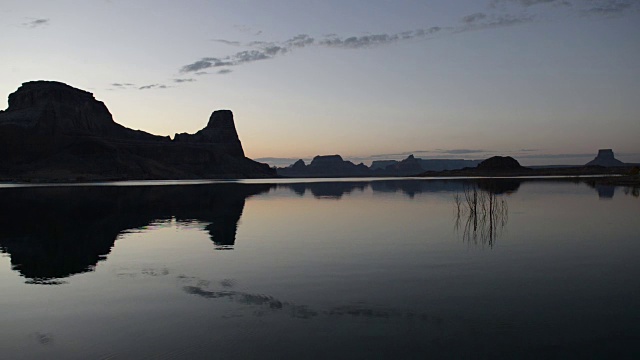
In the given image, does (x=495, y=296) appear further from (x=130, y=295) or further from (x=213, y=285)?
(x=130, y=295)

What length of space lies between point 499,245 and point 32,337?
22387 millimetres

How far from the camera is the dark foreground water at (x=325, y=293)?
36.3ft

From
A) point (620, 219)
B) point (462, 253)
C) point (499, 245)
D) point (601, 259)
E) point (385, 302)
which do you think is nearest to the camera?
point (385, 302)

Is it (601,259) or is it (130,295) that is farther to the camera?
(601,259)

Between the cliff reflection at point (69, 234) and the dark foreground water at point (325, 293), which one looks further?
the cliff reflection at point (69, 234)

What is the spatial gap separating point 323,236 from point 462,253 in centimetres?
984

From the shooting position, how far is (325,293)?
1580 centimetres

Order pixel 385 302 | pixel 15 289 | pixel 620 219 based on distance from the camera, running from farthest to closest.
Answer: pixel 620 219
pixel 15 289
pixel 385 302

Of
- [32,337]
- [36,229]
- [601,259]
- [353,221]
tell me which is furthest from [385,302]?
[36,229]

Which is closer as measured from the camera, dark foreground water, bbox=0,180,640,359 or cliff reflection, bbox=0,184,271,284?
dark foreground water, bbox=0,180,640,359

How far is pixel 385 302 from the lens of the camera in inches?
574

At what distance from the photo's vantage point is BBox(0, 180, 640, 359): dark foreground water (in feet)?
36.3

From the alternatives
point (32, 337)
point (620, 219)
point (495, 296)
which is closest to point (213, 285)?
point (32, 337)

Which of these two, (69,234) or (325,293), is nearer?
(325,293)
